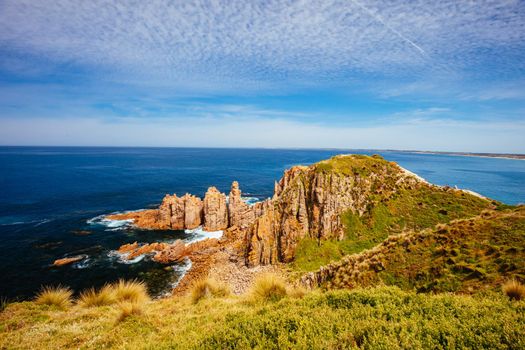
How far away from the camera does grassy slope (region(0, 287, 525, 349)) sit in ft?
20.5

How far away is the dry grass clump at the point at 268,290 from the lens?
12.1 m

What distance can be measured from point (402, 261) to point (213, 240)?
145 feet

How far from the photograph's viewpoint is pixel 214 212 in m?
64.4

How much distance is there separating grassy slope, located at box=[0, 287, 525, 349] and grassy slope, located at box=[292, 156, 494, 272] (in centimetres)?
2868

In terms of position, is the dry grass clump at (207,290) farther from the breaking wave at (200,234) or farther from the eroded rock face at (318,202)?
the breaking wave at (200,234)

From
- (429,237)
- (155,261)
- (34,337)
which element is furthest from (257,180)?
(34,337)

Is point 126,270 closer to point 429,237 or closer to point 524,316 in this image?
point 429,237

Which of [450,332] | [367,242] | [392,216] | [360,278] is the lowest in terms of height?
[367,242]

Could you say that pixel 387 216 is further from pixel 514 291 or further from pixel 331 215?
pixel 514 291

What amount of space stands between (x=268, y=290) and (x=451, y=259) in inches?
425

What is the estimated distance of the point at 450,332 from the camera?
630 cm

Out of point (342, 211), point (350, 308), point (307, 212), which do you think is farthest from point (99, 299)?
point (342, 211)

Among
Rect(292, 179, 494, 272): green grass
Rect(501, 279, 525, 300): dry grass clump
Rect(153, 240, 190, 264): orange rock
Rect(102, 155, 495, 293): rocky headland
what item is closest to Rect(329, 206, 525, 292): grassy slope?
Rect(501, 279, 525, 300): dry grass clump

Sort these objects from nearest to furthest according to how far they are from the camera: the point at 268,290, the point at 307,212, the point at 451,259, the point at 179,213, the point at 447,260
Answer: the point at 268,290, the point at 451,259, the point at 447,260, the point at 307,212, the point at 179,213
